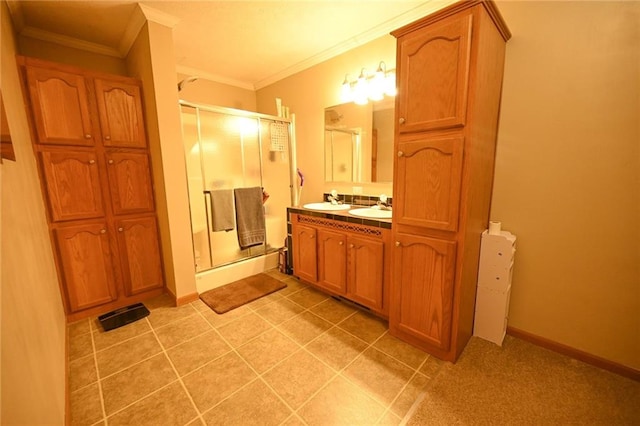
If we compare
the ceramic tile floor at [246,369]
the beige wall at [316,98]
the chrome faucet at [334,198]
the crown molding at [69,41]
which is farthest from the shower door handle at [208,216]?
the crown molding at [69,41]

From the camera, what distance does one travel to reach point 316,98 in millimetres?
2875

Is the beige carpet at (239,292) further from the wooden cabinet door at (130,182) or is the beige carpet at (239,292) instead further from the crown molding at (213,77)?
the crown molding at (213,77)

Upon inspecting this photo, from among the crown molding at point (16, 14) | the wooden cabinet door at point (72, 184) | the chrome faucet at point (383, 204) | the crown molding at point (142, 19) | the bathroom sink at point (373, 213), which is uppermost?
the crown molding at point (142, 19)

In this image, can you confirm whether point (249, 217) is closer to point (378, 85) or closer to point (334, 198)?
point (334, 198)

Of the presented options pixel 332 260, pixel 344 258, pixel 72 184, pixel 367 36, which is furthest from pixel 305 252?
pixel 367 36

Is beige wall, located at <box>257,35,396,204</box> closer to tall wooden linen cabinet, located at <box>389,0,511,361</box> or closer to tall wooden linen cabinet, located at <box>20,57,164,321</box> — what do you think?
tall wooden linen cabinet, located at <box>389,0,511,361</box>

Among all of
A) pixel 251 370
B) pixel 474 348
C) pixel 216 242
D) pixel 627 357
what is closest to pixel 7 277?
pixel 251 370

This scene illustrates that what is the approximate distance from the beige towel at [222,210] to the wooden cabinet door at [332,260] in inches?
40.0

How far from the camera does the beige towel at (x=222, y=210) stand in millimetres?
2588

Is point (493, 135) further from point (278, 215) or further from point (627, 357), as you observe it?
point (278, 215)

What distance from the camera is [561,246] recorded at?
5.22 feet

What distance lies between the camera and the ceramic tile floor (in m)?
1.29

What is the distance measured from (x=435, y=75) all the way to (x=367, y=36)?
4.10ft

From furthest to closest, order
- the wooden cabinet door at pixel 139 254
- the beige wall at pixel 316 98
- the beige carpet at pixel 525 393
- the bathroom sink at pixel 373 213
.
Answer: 1. the beige wall at pixel 316 98
2. the wooden cabinet door at pixel 139 254
3. the bathroom sink at pixel 373 213
4. the beige carpet at pixel 525 393
